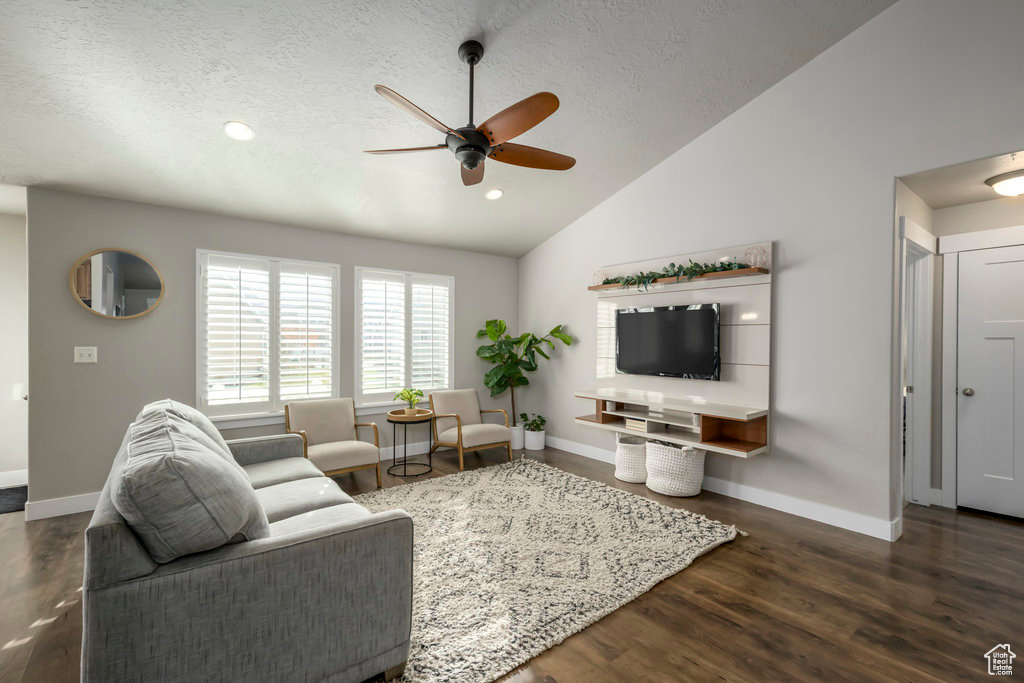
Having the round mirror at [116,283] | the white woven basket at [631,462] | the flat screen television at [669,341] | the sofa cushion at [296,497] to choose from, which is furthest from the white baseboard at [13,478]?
the flat screen television at [669,341]

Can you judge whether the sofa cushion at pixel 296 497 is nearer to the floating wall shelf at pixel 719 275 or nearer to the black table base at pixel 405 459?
the black table base at pixel 405 459

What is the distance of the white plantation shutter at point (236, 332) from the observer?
4.11m

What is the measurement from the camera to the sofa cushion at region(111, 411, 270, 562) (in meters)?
1.37

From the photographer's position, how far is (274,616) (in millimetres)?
1521

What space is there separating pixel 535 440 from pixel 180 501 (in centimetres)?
432

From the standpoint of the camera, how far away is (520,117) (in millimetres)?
2189

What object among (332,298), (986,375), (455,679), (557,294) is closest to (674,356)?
(557,294)

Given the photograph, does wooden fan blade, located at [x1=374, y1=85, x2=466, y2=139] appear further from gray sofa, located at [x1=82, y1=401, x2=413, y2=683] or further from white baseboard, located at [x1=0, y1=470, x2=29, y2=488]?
white baseboard, located at [x1=0, y1=470, x2=29, y2=488]

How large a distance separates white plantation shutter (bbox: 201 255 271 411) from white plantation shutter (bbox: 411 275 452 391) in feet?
5.10

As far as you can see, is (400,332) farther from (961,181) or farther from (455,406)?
(961,181)

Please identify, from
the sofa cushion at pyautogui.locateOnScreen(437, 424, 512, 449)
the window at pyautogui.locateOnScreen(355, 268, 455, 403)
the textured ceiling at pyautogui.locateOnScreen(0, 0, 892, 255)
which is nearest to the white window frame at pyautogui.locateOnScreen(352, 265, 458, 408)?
the window at pyautogui.locateOnScreen(355, 268, 455, 403)

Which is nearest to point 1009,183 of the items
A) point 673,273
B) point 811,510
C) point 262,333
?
point 673,273

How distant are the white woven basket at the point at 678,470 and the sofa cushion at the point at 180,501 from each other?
3144 mm

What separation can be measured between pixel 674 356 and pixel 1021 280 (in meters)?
2.43
